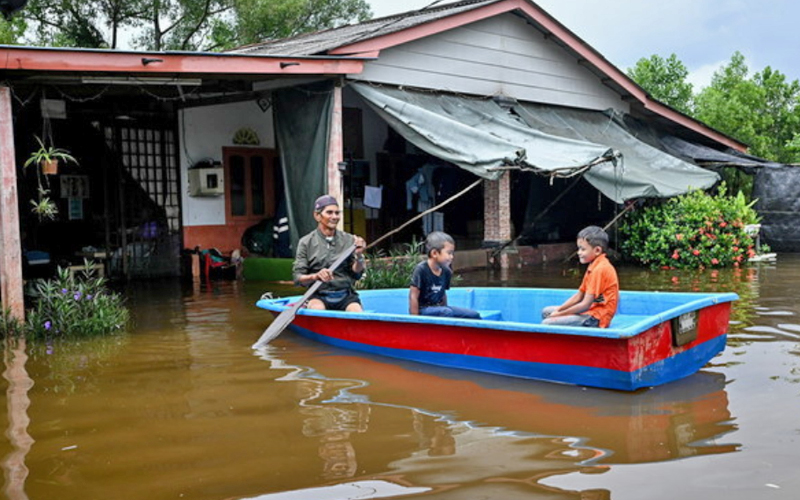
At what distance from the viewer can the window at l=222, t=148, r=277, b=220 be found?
14969 millimetres

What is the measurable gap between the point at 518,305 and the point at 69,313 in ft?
15.4

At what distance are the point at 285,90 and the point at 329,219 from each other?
4605 millimetres

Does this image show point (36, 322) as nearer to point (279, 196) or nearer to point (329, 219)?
point (329, 219)

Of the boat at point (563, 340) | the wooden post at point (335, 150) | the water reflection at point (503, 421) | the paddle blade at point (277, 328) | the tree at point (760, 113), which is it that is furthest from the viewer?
the tree at point (760, 113)

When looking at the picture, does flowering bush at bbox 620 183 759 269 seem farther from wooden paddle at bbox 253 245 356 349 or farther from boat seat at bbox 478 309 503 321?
wooden paddle at bbox 253 245 356 349

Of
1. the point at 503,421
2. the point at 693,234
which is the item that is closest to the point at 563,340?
the point at 503,421

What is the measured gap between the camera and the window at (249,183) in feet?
49.1

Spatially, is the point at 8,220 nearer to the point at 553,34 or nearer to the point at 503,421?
the point at 503,421

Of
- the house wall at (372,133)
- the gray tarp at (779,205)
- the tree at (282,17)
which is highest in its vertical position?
the tree at (282,17)

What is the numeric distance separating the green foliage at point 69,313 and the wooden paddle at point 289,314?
1927mm

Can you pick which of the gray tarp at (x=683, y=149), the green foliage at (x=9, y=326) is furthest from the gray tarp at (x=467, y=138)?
the green foliage at (x=9, y=326)

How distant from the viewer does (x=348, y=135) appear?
16125mm

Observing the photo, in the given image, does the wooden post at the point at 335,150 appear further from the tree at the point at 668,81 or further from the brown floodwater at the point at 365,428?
the tree at the point at 668,81

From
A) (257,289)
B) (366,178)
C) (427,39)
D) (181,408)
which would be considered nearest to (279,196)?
(366,178)
